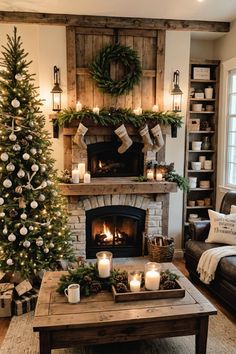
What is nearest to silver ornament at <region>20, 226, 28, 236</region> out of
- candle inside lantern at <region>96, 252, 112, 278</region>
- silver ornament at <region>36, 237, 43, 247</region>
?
silver ornament at <region>36, 237, 43, 247</region>

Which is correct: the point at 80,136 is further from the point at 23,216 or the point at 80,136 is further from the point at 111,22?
the point at 111,22

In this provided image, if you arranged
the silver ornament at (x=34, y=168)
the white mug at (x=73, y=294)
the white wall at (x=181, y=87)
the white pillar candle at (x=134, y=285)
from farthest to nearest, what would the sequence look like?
1. the white wall at (x=181, y=87)
2. the silver ornament at (x=34, y=168)
3. the white pillar candle at (x=134, y=285)
4. the white mug at (x=73, y=294)

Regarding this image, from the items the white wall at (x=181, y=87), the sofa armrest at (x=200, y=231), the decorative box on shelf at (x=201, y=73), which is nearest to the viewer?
the sofa armrest at (x=200, y=231)

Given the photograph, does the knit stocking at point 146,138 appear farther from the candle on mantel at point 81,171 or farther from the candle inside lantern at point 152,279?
the candle inside lantern at point 152,279

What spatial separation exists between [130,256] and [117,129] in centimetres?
168

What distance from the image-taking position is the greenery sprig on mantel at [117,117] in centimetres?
390

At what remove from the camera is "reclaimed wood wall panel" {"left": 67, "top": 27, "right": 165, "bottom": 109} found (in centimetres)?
405

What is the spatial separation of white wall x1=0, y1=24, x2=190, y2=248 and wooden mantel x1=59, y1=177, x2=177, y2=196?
393 millimetres

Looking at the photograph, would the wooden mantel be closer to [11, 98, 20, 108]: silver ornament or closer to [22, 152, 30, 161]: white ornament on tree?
[22, 152, 30, 161]: white ornament on tree

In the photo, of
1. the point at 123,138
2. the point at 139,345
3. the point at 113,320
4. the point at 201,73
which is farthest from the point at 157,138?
the point at 113,320

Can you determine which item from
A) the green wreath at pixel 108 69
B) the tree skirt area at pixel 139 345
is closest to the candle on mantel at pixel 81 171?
the green wreath at pixel 108 69

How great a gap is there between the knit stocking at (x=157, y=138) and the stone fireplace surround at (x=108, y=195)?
0.12 m

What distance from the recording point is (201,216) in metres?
4.84

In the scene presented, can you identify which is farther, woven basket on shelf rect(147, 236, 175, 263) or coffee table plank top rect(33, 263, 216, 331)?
woven basket on shelf rect(147, 236, 175, 263)
